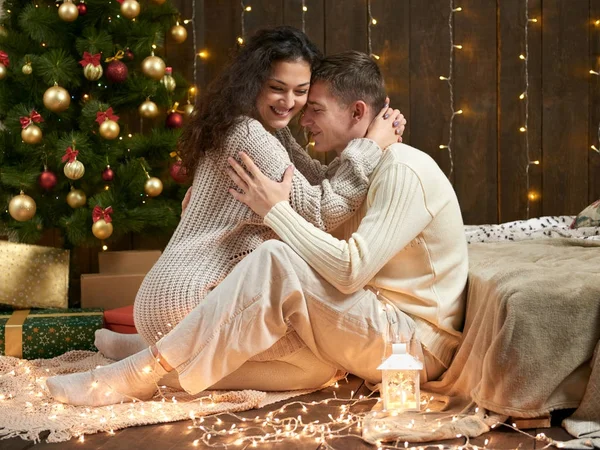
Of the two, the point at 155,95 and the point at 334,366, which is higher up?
the point at 155,95

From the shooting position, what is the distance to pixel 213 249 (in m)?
2.06

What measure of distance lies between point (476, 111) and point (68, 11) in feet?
6.10

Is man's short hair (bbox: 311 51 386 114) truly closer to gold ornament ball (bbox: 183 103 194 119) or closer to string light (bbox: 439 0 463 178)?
gold ornament ball (bbox: 183 103 194 119)

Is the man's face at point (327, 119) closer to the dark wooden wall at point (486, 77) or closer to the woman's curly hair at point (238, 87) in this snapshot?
the woman's curly hair at point (238, 87)

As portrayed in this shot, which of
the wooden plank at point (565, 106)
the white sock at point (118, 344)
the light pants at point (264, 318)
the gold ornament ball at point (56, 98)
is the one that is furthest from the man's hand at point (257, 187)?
the wooden plank at point (565, 106)

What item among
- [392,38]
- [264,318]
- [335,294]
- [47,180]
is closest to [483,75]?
[392,38]

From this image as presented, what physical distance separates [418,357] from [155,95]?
1.79 metres

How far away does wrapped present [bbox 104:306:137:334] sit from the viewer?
268 centimetres

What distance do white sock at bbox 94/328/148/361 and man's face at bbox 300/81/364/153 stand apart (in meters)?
0.83

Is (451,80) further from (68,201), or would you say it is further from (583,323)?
(583,323)

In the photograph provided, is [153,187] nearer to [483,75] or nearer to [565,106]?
[483,75]

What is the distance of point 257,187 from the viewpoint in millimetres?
1944

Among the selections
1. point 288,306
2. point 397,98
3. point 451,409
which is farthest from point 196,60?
point 451,409

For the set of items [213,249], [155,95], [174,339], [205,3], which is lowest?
[174,339]
